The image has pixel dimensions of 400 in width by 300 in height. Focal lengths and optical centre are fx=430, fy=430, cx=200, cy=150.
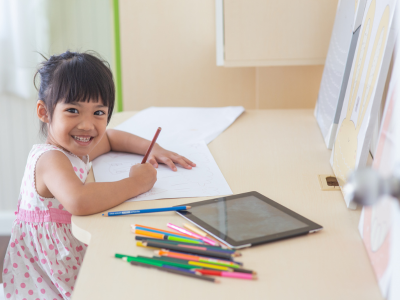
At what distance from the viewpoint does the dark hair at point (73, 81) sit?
0.78 metres

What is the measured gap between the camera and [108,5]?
1.71 metres

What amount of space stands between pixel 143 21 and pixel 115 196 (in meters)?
1.14

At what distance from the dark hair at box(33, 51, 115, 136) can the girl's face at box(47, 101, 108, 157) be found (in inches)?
0.5

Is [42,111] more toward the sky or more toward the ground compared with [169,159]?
more toward the sky

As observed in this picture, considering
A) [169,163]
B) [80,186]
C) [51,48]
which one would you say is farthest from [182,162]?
[51,48]

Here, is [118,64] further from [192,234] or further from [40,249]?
[192,234]

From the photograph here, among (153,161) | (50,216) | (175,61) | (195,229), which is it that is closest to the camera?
(195,229)

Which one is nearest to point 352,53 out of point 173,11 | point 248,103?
point 248,103

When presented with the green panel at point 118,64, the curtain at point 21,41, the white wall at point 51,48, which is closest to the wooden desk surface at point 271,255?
the green panel at point 118,64

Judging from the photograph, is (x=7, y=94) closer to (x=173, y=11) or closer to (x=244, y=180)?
(x=173, y=11)

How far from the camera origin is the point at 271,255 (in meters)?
0.49

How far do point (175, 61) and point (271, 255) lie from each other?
4.21 feet

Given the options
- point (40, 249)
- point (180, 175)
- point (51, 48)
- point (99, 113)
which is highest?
point (51, 48)

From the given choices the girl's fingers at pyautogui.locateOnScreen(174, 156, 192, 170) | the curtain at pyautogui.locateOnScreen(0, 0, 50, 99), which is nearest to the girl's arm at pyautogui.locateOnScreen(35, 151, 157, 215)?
the girl's fingers at pyautogui.locateOnScreen(174, 156, 192, 170)
